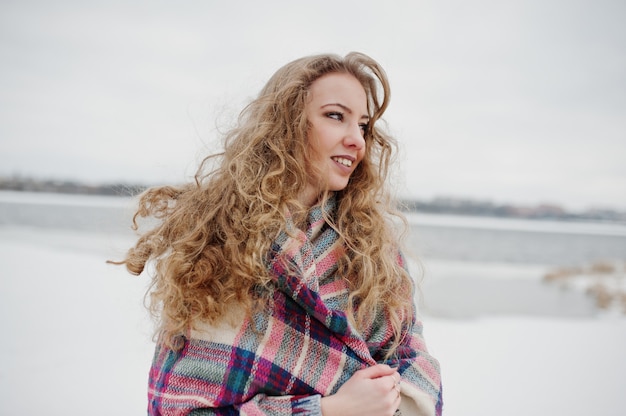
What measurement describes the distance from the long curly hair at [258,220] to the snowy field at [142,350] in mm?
248

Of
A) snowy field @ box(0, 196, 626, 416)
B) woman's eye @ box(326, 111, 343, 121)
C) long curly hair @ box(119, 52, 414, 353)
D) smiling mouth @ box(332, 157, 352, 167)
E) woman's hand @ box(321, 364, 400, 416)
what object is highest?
woman's eye @ box(326, 111, 343, 121)

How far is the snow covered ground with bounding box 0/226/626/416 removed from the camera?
2623 millimetres

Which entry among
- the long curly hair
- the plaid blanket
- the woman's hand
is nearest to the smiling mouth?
the long curly hair

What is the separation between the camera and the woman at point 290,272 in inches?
48.1

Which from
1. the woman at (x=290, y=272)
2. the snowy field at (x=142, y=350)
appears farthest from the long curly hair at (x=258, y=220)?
the snowy field at (x=142, y=350)

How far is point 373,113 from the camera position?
1687 millimetres

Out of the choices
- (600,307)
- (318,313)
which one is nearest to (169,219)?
(318,313)

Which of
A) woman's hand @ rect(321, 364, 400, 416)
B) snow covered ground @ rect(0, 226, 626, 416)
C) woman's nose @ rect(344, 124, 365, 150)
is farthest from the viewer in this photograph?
snow covered ground @ rect(0, 226, 626, 416)

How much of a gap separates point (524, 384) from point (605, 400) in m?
0.50

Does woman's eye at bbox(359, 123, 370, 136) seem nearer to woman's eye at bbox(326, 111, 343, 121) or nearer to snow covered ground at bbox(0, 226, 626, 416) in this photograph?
woman's eye at bbox(326, 111, 343, 121)

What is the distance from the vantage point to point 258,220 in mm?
1339

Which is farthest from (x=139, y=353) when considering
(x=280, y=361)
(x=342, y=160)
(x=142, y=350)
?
(x=342, y=160)

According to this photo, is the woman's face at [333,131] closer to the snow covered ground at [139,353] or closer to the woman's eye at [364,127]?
the woman's eye at [364,127]

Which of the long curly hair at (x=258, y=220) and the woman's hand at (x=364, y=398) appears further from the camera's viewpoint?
the long curly hair at (x=258, y=220)
